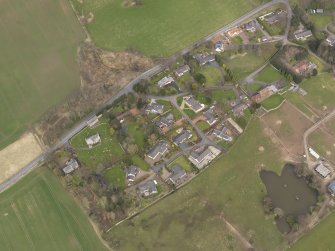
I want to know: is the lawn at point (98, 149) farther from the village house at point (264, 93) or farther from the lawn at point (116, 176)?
the village house at point (264, 93)

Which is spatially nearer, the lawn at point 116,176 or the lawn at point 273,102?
the lawn at point 116,176

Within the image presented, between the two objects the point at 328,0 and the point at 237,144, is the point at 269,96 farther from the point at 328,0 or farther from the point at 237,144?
the point at 328,0

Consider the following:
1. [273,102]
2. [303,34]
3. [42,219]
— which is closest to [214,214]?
[273,102]

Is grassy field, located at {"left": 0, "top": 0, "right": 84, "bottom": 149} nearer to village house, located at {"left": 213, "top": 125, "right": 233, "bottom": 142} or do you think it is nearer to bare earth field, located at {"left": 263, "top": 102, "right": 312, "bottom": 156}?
village house, located at {"left": 213, "top": 125, "right": 233, "bottom": 142}

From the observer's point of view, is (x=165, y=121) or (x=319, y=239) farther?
(x=165, y=121)

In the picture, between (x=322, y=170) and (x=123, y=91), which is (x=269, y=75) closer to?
(x=322, y=170)

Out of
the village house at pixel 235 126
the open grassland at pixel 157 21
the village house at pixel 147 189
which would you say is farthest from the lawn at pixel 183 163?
the open grassland at pixel 157 21
